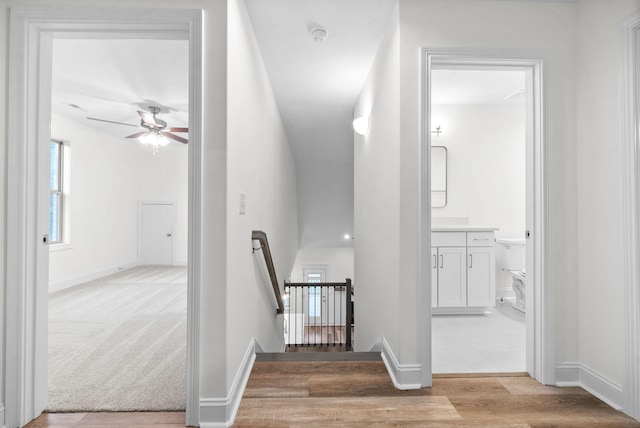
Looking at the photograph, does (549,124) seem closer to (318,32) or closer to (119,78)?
(318,32)

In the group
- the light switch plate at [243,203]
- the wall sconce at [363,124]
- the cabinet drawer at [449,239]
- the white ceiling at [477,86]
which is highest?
the white ceiling at [477,86]

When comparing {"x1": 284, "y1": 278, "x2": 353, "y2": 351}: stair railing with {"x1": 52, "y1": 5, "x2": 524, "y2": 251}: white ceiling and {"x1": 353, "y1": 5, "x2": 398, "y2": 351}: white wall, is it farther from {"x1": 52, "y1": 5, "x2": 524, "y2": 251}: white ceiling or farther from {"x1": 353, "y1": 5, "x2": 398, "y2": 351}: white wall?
{"x1": 52, "y1": 5, "x2": 524, "y2": 251}: white ceiling

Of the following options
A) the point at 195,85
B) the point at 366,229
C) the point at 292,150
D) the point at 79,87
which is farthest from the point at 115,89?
the point at 366,229

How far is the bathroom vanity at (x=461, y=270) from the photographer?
11.7ft

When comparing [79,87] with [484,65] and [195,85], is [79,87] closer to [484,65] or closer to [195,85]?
[195,85]

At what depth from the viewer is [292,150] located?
536cm

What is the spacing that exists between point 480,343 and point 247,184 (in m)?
2.35

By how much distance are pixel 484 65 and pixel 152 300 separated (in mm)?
4343

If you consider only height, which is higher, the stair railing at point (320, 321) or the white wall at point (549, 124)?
the white wall at point (549, 124)

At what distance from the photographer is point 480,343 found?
2.83 meters

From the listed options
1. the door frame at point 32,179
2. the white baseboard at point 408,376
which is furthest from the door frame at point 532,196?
the door frame at point 32,179

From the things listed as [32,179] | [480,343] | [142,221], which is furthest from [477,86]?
[142,221]

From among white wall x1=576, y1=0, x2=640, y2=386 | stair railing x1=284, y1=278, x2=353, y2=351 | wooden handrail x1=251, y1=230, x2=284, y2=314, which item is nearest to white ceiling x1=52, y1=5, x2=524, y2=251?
white wall x1=576, y1=0, x2=640, y2=386

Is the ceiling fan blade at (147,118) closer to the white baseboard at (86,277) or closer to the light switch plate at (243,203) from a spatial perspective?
the white baseboard at (86,277)
